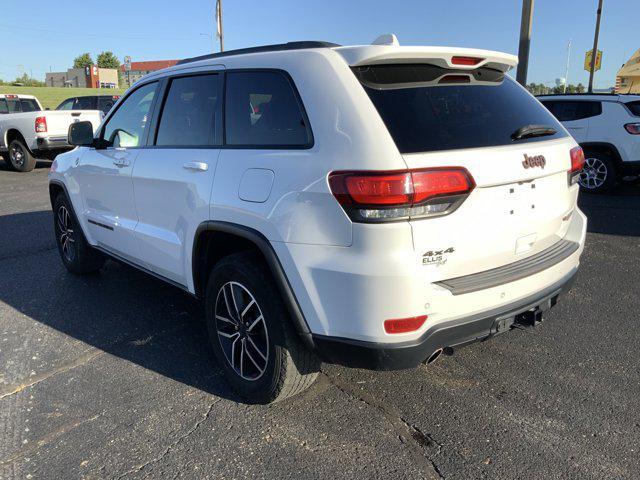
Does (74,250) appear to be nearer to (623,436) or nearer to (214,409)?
(214,409)

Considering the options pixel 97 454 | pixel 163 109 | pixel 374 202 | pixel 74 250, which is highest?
pixel 163 109

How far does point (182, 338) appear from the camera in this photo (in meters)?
3.82

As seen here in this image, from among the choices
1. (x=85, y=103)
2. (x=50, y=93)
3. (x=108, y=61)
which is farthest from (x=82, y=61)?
(x=85, y=103)

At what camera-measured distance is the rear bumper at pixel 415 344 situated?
235cm

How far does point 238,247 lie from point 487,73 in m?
1.70

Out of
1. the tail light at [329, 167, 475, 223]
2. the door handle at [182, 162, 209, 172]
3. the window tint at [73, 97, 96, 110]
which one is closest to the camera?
the tail light at [329, 167, 475, 223]

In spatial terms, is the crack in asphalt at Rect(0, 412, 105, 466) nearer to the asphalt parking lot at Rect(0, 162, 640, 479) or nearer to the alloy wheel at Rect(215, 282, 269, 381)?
the asphalt parking lot at Rect(0, 162, 640, 479)

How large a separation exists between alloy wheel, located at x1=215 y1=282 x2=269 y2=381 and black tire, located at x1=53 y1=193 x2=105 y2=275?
7.00 ft

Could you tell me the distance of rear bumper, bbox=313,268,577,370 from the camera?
2346 mm

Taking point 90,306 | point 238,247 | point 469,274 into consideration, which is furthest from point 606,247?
point 90,306

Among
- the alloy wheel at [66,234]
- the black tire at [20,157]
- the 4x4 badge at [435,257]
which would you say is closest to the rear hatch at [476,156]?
the 4x4 badge at [435,257]

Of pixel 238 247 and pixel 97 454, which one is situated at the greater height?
pixel 238 247

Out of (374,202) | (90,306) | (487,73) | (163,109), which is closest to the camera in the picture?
(374,202)

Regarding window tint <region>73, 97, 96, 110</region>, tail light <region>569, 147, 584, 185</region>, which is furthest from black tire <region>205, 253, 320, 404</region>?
window tint <region>73, 97, 96, 110</region>
